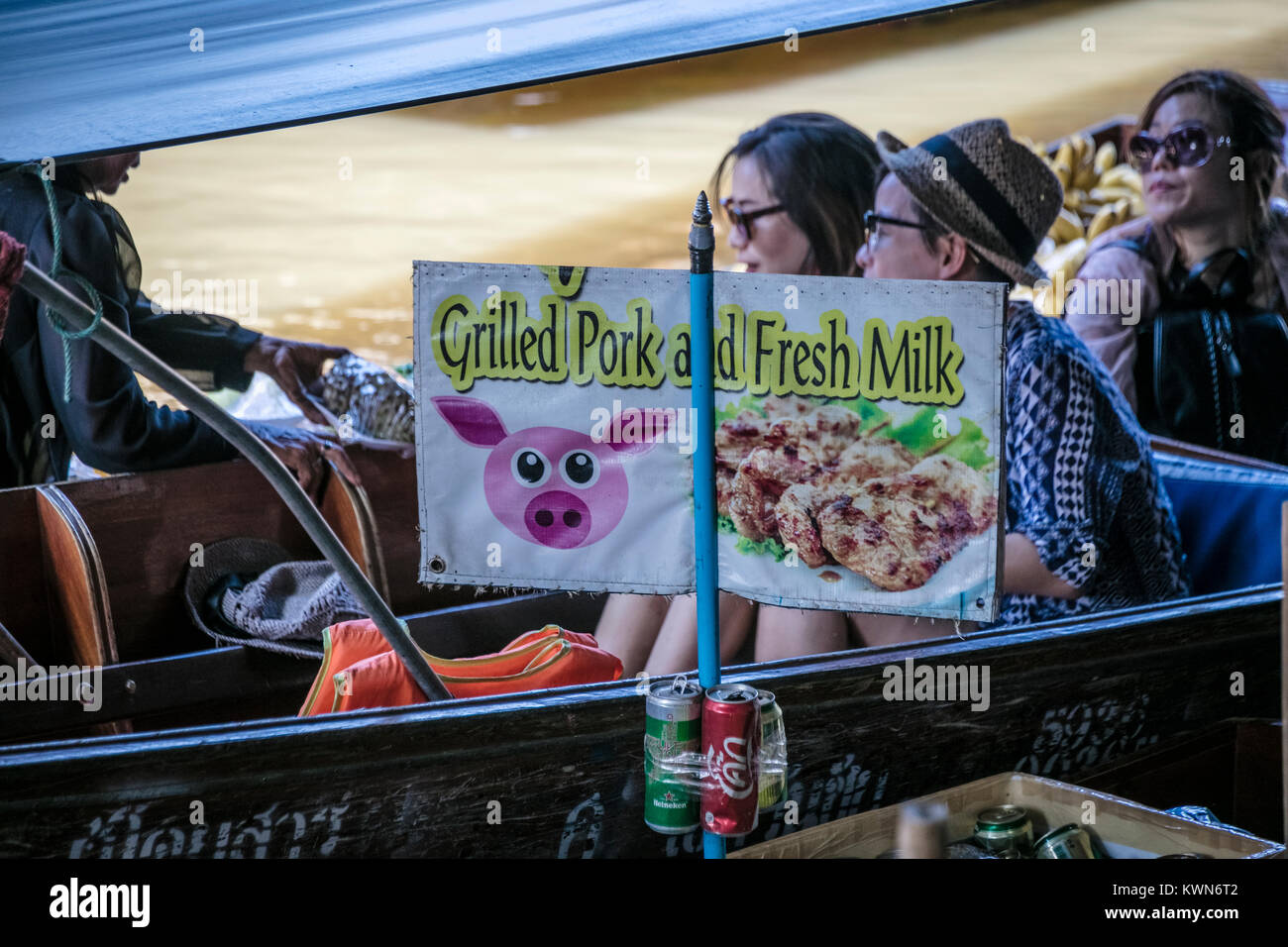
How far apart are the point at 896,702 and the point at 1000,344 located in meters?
0.79

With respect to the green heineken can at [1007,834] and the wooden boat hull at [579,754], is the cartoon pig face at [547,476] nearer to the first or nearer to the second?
the wooden boat hull at [579,754]

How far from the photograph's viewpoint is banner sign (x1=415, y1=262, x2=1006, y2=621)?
2.28 metres

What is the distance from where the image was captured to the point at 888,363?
228cm

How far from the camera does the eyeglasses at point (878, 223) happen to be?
3.16 metres

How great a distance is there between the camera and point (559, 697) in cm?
248

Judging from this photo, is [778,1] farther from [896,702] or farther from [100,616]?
[100,616]

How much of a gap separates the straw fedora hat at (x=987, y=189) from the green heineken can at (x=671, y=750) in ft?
4.92

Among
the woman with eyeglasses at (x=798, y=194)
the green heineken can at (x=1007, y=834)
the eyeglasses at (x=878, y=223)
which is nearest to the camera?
the green heineken can at (x=1007, y=834)

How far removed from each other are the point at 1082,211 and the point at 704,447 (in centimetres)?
214

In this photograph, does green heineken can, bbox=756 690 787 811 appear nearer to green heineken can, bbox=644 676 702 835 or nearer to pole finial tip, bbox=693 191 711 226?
green heineken can, bbox=644 676 702 835

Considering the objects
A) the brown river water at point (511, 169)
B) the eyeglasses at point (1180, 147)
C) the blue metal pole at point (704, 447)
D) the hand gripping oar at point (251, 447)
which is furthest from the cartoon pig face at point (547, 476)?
the eyeglasses at point (1180, 147)

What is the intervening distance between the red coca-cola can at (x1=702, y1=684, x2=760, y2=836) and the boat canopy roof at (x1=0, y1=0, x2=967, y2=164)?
173cm
